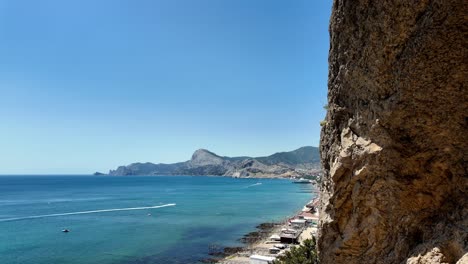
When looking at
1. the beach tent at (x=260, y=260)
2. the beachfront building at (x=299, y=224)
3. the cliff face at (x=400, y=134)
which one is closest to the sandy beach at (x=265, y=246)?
the beachfront building at (x=299, y=224)

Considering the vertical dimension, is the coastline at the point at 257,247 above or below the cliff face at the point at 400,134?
below

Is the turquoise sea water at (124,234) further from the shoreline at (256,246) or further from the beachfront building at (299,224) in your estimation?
the beachfront building at (299,224)

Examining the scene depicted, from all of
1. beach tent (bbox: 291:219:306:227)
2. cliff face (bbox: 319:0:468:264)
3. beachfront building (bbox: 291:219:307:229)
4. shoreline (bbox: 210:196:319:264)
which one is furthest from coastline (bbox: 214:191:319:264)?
cliff face (bbox: 319:0:468:264)

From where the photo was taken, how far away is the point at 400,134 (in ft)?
24.8

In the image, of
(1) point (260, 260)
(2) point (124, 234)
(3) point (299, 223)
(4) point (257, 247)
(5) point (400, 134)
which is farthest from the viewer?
(3) point (299, 223)

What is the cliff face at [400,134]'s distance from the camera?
21.9ft

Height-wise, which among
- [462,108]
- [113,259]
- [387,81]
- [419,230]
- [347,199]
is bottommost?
[113,259]

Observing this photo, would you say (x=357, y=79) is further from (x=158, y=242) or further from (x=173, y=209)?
(x=173, y=209)

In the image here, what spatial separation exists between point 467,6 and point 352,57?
266cm

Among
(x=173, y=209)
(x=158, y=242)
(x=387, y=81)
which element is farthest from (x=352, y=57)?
(x=173, y=209)

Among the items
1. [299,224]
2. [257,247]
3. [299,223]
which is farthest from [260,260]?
[299,223]

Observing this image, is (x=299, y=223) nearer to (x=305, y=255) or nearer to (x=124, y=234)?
(x=124, y=234)

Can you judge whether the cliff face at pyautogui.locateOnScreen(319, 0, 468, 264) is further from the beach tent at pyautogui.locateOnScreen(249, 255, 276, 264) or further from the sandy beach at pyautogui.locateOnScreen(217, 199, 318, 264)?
the sandy beach at pyautogui.locateOnScreen(217, 199, 318, 264)

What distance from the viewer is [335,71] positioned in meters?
9.61
